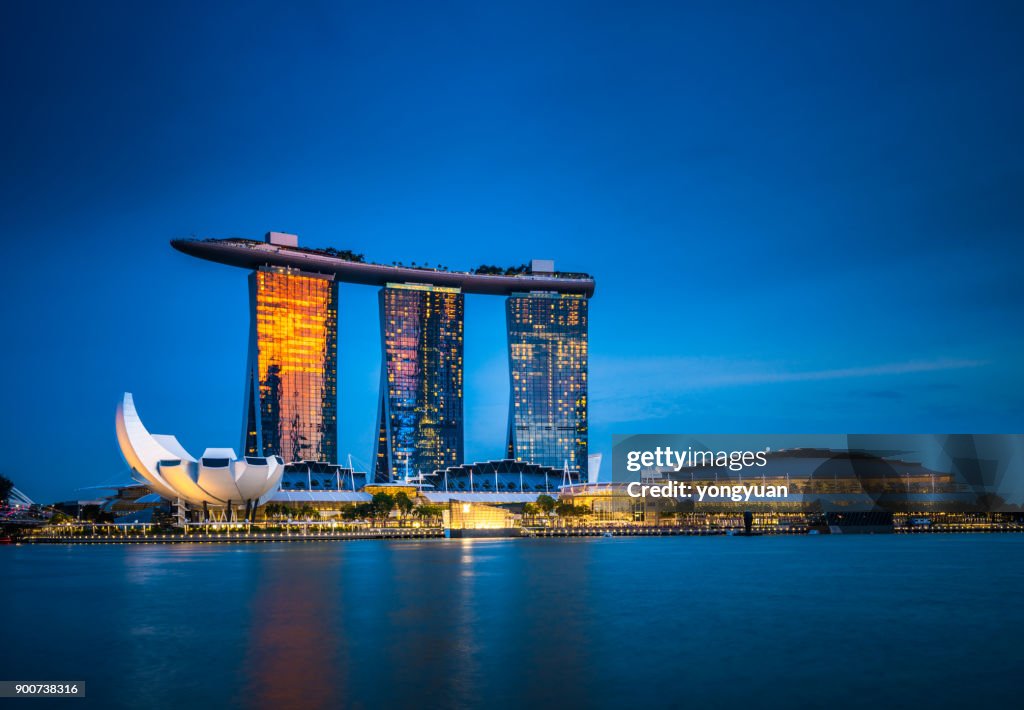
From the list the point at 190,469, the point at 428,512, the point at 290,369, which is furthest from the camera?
the point at 290,369

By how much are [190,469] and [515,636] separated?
94943 mm

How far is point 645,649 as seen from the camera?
31.7 meters

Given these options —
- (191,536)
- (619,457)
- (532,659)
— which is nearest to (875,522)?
(619,457)

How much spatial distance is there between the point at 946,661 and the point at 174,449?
375 feet

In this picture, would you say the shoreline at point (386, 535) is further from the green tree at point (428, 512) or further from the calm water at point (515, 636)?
the calm water at point (515, 636)

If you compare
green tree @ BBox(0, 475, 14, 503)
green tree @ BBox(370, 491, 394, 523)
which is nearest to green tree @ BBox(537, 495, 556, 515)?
green tree @ BBox(370, 491, 394, 523)

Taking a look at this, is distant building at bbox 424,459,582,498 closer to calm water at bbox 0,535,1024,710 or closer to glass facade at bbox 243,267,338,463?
glass facade at bbox 243,267,338,463

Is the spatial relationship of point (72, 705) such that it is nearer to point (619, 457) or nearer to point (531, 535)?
point (531, 535)

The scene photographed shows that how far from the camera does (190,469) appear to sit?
119875 mm

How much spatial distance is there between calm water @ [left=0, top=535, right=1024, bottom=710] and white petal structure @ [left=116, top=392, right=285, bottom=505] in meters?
53.8

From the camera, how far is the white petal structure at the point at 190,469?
12012cm

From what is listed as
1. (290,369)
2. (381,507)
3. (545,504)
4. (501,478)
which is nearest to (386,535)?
(381,507)

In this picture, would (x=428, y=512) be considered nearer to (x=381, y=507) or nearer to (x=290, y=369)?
(x=381, y=507)

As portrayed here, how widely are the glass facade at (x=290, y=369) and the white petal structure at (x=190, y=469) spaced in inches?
2072
